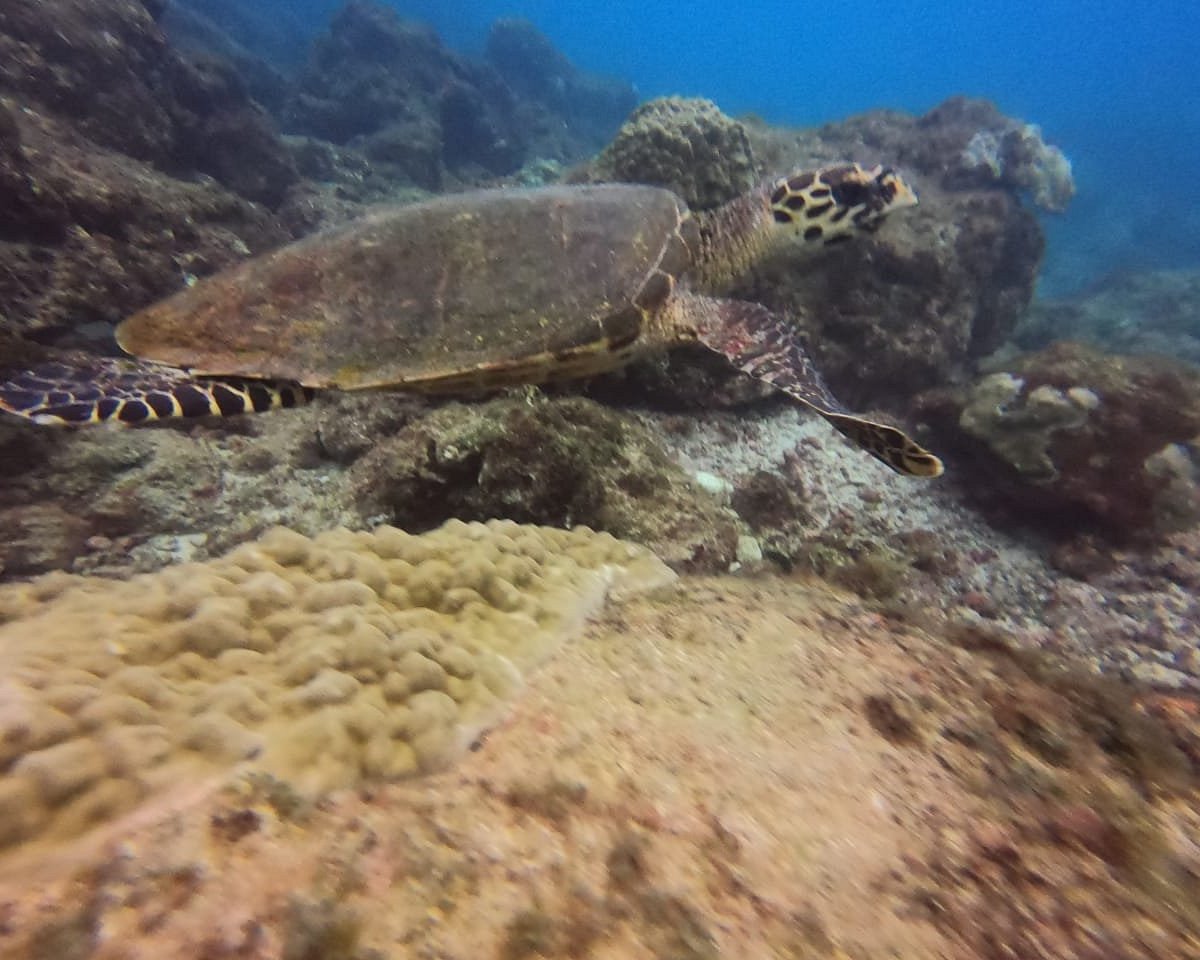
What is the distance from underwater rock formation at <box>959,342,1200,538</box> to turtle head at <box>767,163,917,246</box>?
1.85 metres

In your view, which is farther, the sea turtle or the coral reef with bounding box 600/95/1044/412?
the coral reef with bounding box 600/95/1044/412

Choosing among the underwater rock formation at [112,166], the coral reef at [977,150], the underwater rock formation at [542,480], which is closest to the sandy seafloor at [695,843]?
the underwater rock formation at [542,480]

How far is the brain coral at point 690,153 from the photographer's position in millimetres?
6383

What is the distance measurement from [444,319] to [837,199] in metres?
3.62

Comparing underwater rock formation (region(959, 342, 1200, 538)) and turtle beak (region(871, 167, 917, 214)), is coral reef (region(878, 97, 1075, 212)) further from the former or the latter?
underwater rock formation (region(959, 342, 1200, 538))

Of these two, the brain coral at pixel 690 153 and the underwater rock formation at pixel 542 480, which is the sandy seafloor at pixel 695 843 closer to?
the underwater rock formation at pixel 542 480

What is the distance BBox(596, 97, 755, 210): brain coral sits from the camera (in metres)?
6.38

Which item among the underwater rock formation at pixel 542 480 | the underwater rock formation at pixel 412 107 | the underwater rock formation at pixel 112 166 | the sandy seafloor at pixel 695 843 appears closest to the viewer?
the sandy seafloor at pixel 695 843

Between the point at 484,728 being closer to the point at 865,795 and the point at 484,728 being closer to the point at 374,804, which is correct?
the point at 374,804

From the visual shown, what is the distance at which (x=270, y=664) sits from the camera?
1.49m

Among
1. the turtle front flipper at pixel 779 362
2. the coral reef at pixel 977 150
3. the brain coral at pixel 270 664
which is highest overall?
the coral reef at pixel 977 150

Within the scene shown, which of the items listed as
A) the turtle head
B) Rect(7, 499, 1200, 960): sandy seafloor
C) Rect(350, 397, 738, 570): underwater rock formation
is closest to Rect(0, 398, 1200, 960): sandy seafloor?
Rect(7, 499, 1200, 960): sandy seafloor

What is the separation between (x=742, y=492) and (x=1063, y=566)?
2430mm

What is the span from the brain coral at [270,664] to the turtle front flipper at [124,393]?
1.64 metres
